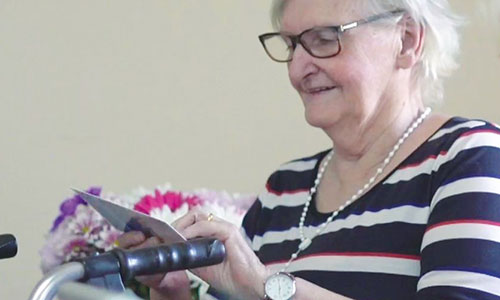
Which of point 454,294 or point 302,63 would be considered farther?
point 302,63

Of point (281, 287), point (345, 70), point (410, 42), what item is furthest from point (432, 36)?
point (281, 287)

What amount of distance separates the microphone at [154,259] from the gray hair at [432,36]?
0.56 meters

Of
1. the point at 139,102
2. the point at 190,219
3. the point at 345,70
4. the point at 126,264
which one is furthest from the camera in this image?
the point at 139,102

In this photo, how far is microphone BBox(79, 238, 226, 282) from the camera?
0.90 meters

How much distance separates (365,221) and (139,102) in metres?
1.05

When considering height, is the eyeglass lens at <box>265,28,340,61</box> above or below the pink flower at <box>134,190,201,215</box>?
above

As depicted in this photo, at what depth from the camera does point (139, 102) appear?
7.59 feet

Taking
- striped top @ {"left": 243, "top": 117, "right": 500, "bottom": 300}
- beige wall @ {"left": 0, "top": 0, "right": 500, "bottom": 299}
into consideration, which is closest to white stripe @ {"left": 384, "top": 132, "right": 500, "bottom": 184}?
striped top @ {"left": 243, "top": 117, "right": 500, "bottom": 300}

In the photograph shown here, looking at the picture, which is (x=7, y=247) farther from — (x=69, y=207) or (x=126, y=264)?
(x=69, y=207)

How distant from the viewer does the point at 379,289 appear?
4.32 ft

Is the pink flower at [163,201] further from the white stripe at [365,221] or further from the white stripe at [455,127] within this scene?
the white stripe at [455,127]

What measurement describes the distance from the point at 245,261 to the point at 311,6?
42 cm

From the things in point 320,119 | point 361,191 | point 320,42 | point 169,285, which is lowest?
point 169,285

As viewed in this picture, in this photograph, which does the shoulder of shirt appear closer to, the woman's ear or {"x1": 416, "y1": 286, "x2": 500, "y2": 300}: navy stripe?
the woman's ear
